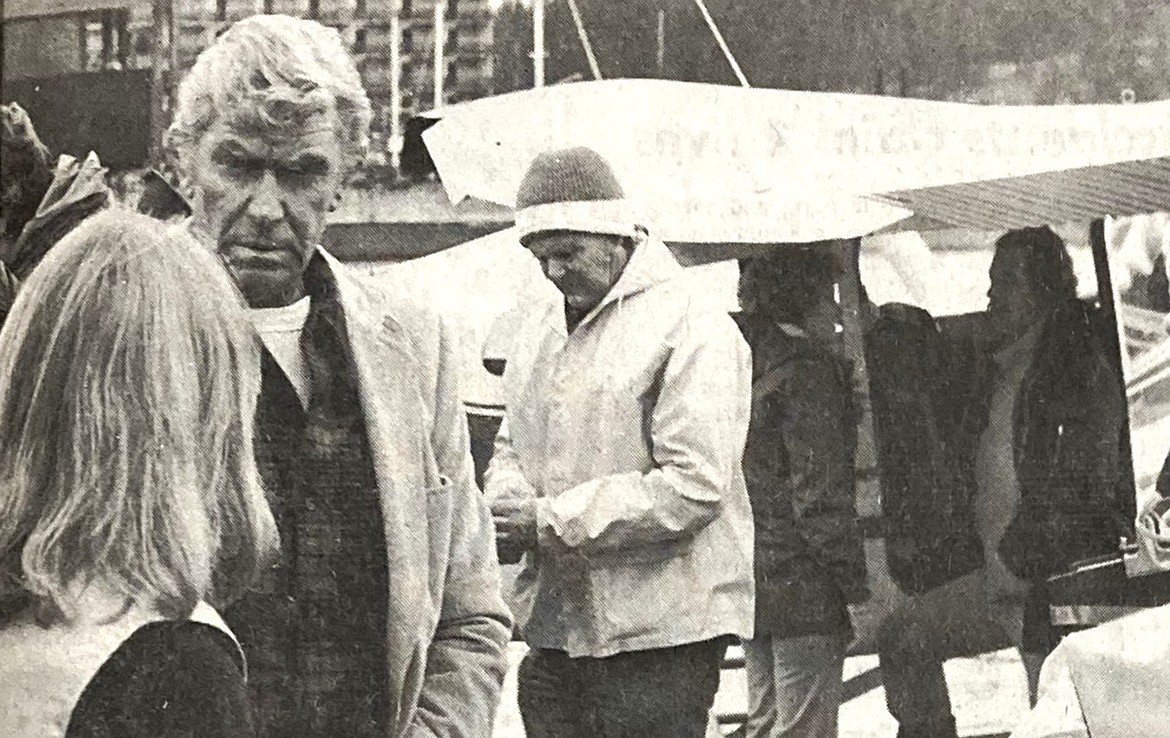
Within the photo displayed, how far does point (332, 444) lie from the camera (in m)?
3.59

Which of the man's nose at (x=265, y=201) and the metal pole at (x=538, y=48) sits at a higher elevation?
the metal pole at (x=538, y=48)

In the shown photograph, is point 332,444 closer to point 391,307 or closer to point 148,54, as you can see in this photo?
point 391,307

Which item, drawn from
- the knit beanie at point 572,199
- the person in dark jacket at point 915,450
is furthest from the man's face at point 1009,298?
the knit beanie at point 572,199

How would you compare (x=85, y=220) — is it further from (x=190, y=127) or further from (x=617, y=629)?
(x=617, y=629)

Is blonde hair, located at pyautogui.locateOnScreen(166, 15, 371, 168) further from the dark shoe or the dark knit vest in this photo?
the dark shoe

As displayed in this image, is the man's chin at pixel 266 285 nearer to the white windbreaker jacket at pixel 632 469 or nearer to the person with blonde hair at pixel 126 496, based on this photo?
the person with blonde hair at pixel 126 496

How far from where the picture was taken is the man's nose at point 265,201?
3.59 m

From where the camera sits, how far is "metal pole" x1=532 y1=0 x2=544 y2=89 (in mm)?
3711

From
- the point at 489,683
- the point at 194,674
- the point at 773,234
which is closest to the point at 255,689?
the point at 194,674

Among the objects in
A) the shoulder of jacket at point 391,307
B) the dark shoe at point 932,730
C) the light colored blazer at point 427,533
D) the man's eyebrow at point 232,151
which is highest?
the man's eyebrow at point 232,151

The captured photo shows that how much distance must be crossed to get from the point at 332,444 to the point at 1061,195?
1.61 m

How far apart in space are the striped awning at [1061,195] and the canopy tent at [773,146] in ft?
0.04

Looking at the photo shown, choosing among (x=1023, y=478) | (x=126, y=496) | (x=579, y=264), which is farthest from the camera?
(x=1023, y=478)

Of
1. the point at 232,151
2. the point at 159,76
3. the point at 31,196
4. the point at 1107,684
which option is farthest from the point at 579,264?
the point at 1107,684
